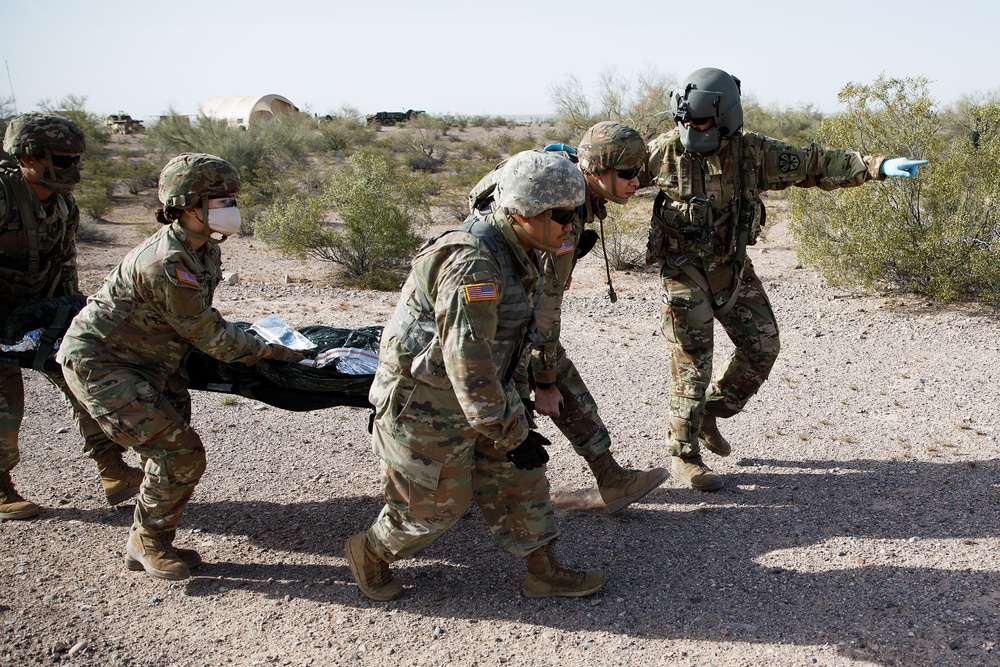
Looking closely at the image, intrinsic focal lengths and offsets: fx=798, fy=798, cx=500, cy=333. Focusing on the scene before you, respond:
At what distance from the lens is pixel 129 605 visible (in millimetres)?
3344

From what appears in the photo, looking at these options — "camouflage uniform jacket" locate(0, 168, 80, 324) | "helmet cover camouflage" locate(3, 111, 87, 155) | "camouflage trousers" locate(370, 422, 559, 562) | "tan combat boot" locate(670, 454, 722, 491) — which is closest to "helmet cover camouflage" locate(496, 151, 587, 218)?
"camouflage trousers" locate(370, 422, 559, 562)

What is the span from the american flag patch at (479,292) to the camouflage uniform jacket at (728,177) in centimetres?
185

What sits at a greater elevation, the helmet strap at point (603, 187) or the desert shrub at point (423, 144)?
the desert shrub at point (423, 144)

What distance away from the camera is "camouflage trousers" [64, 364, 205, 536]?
333cm

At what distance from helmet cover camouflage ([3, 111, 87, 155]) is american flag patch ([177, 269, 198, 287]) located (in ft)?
4.17

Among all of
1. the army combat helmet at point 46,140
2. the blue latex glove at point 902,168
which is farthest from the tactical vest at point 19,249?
the blue latex glove at point 902,168

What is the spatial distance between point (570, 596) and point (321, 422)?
8.21 feet

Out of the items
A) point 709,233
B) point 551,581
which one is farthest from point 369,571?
point 709,233

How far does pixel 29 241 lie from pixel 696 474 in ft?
12.1

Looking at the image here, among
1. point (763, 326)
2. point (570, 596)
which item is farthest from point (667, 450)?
point (570, 596)

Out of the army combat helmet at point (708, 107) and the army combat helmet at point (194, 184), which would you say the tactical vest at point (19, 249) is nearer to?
the army combat helmet at point (194, 184)

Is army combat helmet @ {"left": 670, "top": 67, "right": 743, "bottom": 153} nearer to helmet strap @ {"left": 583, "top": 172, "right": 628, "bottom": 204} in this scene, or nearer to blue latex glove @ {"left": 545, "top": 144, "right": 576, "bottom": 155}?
blue latex glove @ {"left": 545, "top": 144, "right": 576, "bottom": 155}

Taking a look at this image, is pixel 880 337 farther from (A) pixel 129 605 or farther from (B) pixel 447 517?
(A) pixel 129 605

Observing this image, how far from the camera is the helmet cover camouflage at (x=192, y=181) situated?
3.26 metres
